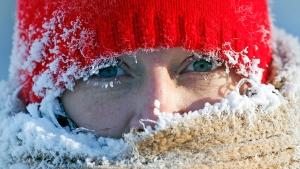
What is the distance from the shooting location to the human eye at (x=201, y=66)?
138cm

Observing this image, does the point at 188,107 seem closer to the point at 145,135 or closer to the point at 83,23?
the point at 145,135

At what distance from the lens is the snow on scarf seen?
1.22 meters

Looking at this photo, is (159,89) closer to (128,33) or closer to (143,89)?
(143,89)

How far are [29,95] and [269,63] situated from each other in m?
0.79

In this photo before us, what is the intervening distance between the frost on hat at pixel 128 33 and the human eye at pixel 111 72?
0.06 meters

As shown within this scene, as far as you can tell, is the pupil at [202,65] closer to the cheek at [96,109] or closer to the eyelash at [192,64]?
the eyelash at [192,64]

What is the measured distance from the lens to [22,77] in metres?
1.61

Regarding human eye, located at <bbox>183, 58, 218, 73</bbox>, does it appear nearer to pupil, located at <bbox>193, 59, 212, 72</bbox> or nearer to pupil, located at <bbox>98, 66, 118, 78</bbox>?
pupil, located at <bbox>193, 59, 212, 72</bbox>

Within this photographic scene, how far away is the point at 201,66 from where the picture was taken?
140 cm

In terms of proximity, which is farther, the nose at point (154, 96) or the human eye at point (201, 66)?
the human eye at point (201, 66)

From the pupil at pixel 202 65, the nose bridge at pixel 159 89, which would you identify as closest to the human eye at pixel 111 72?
the nose bridge at pixel 159 89

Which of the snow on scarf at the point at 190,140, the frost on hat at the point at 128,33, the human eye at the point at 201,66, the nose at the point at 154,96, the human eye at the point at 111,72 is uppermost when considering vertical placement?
the frost on hat at the point at 128,33

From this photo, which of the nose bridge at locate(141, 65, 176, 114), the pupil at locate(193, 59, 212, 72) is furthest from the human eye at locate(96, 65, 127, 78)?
the pupil at locate(193, 59, 212, 72)

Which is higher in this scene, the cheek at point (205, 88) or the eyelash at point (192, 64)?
the eyelash at point (192, 64)
